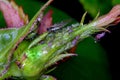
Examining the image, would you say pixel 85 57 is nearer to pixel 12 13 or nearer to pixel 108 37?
pixel 108 37

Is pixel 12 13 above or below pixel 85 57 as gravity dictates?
above

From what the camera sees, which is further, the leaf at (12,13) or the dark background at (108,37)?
the dark background at (108,37)

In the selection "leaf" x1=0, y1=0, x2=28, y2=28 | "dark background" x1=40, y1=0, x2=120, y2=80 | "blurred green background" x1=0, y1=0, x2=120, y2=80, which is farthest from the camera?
"dark background" x1=40, y1=0, x2=120, y2=80

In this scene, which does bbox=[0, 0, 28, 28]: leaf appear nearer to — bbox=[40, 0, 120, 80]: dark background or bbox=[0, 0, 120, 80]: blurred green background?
bbox=[0, 0, 120, 80]: blurred green background

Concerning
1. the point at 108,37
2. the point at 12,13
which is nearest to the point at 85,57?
→ the point at 108,37

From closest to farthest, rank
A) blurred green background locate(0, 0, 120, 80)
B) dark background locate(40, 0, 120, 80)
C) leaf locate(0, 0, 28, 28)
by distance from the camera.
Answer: leaf locate(0, 0, 28, 28) → blurred green background locate(0, 0, 120, 80) → dark background locate(40, 0, 120, 80)

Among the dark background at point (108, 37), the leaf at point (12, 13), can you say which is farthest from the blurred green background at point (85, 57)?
the leaf at point (12, 13)

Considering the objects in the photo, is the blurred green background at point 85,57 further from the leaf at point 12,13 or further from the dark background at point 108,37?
the leaf at point 12,13

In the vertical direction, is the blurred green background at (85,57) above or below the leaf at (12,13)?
below

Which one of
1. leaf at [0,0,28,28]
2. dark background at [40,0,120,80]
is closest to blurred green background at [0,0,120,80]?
dark background at [40,0,120,80]
